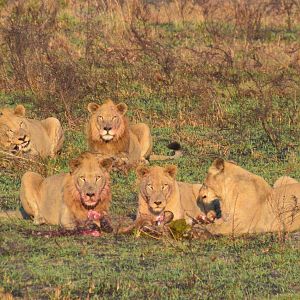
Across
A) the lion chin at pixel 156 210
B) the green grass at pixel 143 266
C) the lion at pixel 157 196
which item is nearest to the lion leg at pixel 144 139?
the green grass at pixel 143 266

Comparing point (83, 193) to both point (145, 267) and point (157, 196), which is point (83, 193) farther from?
A: point (145, 267)

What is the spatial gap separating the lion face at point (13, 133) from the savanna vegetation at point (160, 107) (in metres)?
0.45

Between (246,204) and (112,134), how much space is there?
3957 millimetres

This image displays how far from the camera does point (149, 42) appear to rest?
1873 cm

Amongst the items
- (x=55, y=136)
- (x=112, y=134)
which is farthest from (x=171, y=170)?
(x=55, y=136)

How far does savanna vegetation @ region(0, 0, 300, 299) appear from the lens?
7680 millimetres

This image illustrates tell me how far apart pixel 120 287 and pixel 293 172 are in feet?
17.9

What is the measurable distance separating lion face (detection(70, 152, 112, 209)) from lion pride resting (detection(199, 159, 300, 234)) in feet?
2.69

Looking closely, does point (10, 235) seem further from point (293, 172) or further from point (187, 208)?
point (293, 172)

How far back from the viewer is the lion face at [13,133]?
13133mm

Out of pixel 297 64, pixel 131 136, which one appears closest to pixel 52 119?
pixel 131 136

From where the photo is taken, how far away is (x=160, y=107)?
1619cm

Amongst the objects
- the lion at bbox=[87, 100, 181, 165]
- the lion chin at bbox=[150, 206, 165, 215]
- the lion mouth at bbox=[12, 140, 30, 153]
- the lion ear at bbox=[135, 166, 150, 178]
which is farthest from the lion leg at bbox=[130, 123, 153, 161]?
the lion chin at bbox=[150, 206, 165, 215]

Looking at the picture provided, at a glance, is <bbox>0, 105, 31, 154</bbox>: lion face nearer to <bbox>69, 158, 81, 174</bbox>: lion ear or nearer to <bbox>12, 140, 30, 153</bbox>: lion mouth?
<bbox>12, 140, 30, 153</bbox>: lion mouth
